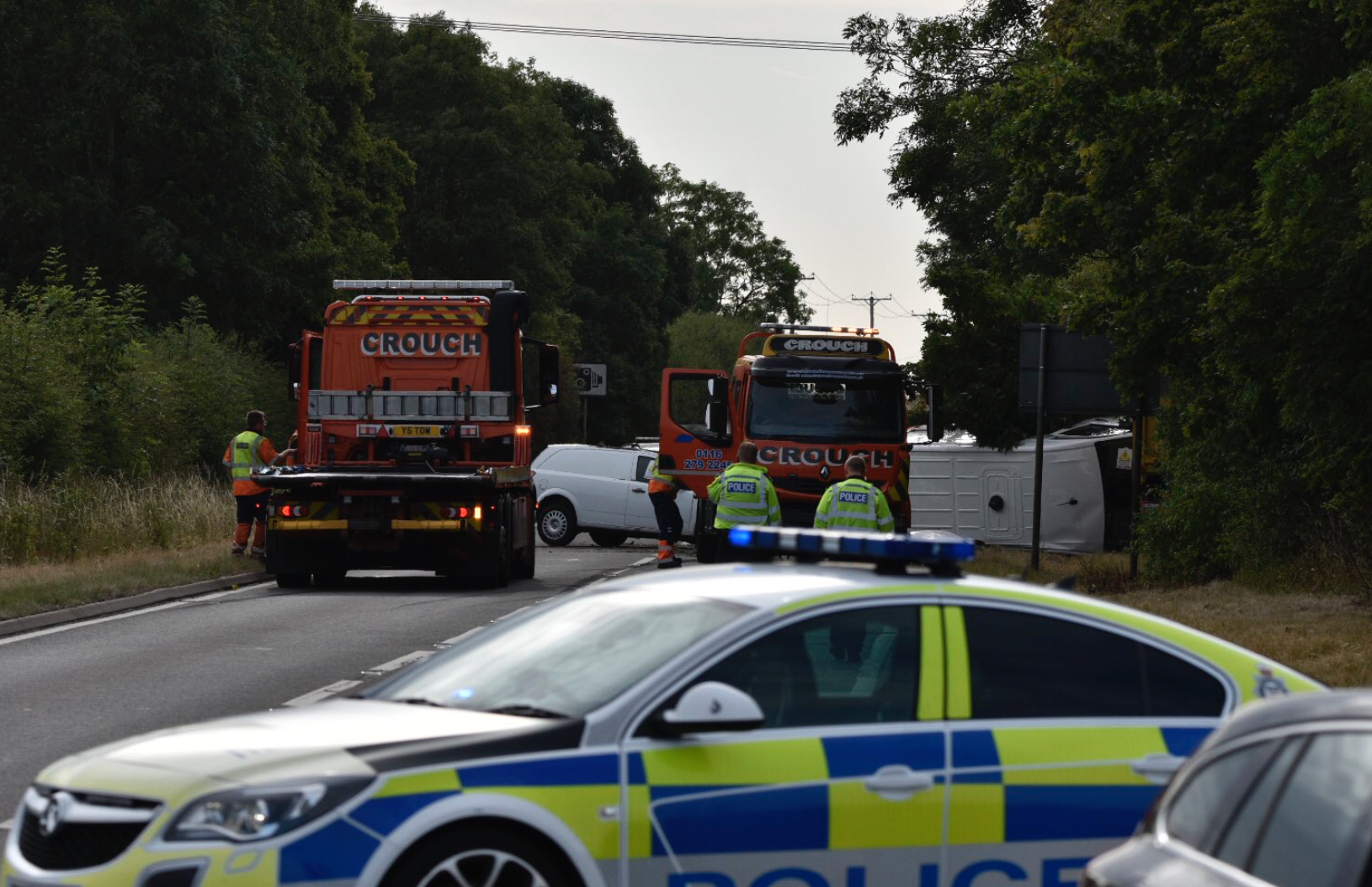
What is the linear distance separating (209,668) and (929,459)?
2050cm

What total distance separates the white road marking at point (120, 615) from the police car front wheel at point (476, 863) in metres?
11.0

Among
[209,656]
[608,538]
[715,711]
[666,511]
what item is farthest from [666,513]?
[715,711]

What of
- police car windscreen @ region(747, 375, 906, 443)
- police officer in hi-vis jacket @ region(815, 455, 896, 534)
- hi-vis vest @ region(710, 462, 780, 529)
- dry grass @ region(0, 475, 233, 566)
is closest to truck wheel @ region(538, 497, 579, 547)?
dry grass @ region(0, 475, 233, 566)

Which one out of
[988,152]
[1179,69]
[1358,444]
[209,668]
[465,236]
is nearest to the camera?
[209,668]

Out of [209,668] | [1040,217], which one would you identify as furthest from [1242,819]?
[1040,217]

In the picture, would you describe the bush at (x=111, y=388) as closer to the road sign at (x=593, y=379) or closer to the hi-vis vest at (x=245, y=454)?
the hi-vis vest at (x=245, y=454)

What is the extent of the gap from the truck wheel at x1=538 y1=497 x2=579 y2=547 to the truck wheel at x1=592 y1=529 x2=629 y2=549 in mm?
406

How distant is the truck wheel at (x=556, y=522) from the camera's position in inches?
1344

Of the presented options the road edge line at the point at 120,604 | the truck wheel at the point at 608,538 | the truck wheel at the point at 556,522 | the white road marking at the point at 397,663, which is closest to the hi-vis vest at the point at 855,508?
the white road marking at the point at 397,663

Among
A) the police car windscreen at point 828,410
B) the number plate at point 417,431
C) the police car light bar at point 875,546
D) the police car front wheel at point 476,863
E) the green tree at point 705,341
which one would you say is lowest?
the police car front wheel at point 476,863

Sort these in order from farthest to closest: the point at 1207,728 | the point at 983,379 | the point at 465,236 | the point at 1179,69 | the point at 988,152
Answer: the point at 465,236
the point at 988,152
the point at 983,379
the point at 1179,69
the point at 1207,728

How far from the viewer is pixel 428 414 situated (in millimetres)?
23203

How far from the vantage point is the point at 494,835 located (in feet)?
17.4

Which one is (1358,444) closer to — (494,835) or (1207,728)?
(1207,728)
